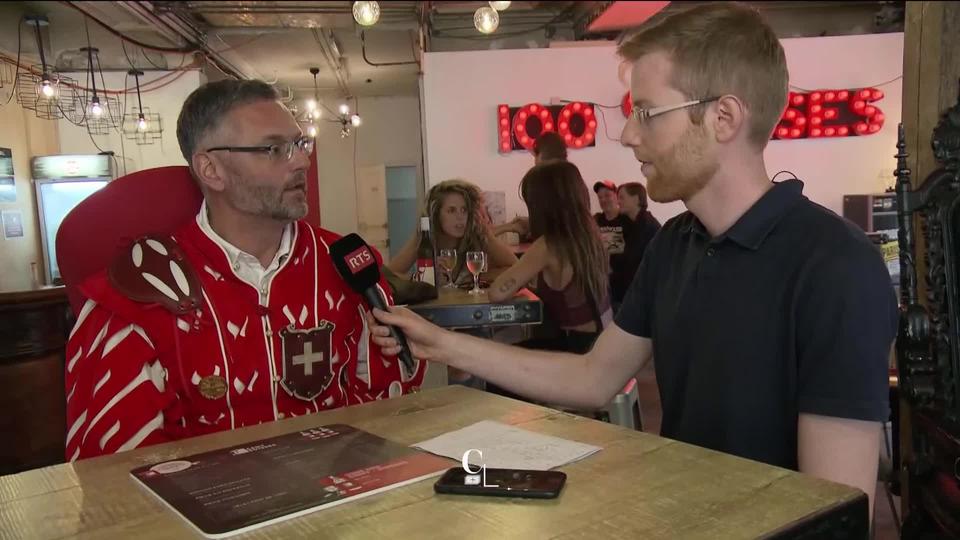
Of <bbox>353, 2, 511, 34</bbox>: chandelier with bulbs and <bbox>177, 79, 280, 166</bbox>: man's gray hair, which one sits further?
<bbox>353, 2, 511, 34</bbox>: chandelier with bulbs

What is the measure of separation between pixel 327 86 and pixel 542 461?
1077 centimetres

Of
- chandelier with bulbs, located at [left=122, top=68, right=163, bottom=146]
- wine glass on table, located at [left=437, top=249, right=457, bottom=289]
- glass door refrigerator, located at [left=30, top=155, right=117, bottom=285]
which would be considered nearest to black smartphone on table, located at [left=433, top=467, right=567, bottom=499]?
glass door refrigerator, located at [left=30, top=155, right=117, bottom=285]

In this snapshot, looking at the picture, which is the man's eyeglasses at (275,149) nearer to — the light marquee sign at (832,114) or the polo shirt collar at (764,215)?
the polo shirt collar at (764,215)

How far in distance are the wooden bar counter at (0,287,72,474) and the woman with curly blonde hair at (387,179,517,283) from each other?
1.87 metres

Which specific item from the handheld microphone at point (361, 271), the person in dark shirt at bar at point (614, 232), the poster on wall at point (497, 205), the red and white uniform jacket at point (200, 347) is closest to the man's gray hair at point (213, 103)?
the red and white uniform jacket at point (200, 347)

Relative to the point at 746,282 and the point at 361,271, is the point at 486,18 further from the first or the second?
the point at 746,282

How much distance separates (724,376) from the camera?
1.31 meters

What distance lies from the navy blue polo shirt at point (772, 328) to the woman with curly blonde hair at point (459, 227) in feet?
9.27

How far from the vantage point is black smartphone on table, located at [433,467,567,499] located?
0.83m

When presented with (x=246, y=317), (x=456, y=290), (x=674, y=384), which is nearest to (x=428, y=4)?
(x=456, y=290)

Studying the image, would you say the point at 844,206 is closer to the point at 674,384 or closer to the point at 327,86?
the point at 674,384

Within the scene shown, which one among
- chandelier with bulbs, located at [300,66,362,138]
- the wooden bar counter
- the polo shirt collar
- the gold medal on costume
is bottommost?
the wooden bar counter

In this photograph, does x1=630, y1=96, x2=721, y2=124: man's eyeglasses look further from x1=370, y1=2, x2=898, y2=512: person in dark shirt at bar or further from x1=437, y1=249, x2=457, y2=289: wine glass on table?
x1=437, y1=249, x2=457, y2=289: wine glass on table

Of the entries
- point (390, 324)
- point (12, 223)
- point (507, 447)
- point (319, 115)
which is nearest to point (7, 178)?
point (12, 223)
